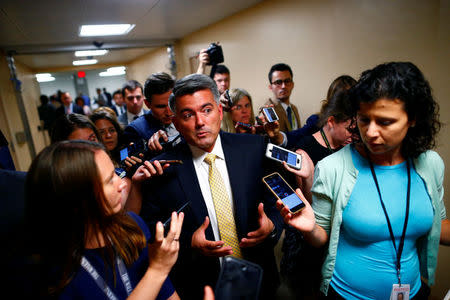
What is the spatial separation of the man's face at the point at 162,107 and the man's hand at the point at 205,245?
109cm

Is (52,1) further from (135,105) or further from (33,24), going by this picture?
(135,105)

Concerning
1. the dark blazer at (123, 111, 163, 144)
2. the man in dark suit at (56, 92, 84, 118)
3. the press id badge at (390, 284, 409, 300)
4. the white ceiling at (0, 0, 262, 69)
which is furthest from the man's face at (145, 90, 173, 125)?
the man in dark suit at (56, 92, 84, 118)

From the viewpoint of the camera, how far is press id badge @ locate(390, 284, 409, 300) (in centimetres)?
103

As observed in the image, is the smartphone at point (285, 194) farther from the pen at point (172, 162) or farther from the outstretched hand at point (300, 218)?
the pen at point (172, 162)

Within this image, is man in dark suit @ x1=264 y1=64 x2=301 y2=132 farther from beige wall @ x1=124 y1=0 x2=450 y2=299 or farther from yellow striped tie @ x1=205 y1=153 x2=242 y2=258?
yellow striped tie @ x1=205 y1=153 x2=242 y2=258

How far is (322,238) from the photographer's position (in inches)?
44.7

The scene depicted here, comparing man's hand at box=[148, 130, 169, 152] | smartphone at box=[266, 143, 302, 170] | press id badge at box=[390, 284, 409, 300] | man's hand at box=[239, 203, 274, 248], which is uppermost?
man's hand at box=[148, 130, 169, 152]

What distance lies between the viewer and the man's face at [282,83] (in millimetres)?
3049

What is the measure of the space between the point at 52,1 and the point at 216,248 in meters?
3.19

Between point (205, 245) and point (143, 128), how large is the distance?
4.33 ft

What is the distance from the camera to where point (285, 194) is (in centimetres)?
108

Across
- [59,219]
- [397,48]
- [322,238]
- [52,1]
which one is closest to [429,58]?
[397,48]

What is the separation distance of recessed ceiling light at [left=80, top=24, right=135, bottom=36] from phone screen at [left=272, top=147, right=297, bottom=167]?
4.00 metres

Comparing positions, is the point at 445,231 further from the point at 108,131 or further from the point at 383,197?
the point at 108,131
